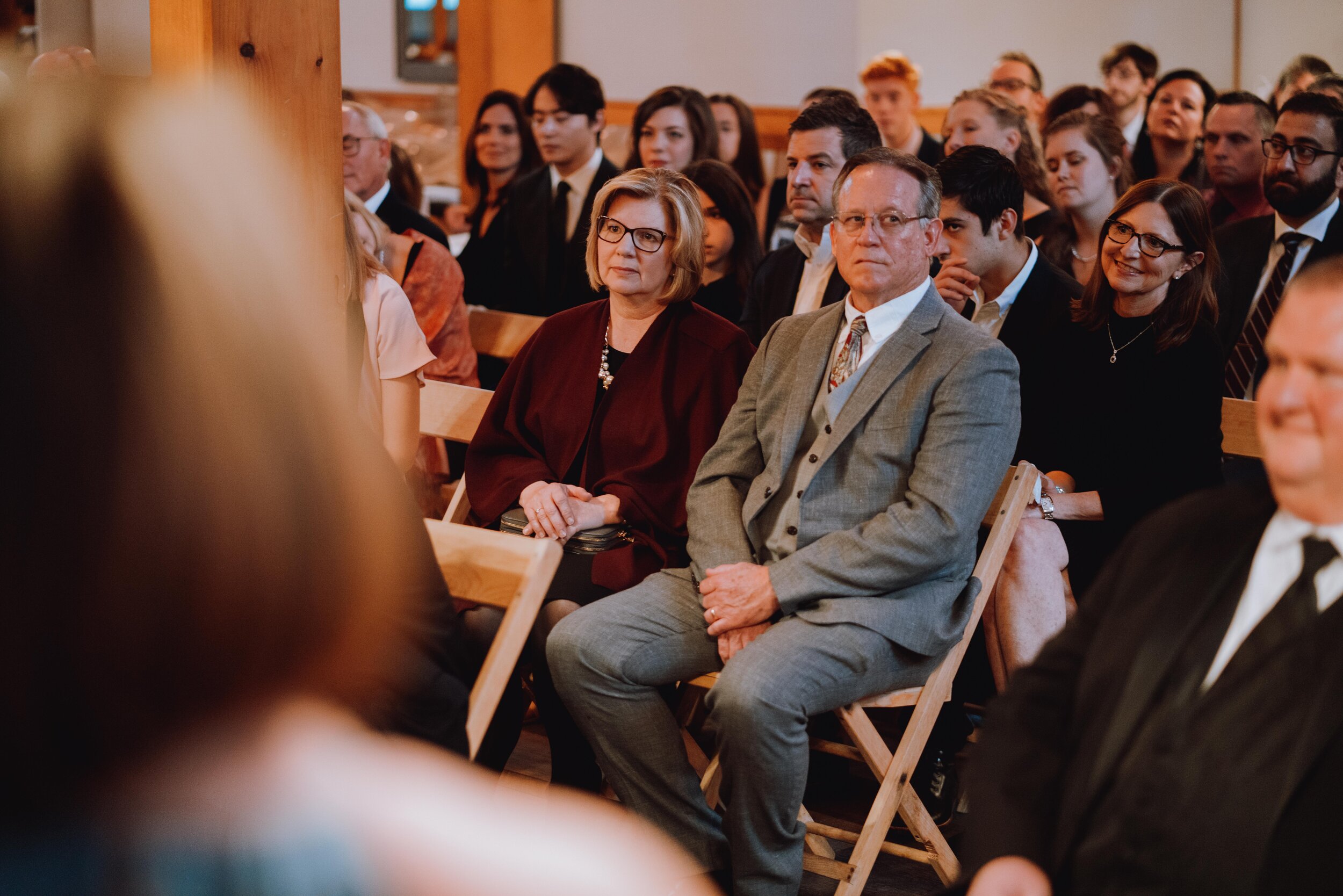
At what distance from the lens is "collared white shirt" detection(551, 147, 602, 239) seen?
4.92 m

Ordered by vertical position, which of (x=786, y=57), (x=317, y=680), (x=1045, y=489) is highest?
(x=786, y=57)

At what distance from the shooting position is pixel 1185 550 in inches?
59.4

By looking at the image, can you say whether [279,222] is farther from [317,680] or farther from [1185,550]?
[1185,550]

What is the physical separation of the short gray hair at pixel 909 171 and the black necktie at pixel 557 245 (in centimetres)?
210

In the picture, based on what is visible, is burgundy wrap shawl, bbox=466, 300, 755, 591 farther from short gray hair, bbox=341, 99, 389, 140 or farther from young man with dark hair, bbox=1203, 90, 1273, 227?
young man with dark hair, bbox=1203, 90, 1273, 227

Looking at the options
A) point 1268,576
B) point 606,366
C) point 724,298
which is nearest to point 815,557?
point 606,366

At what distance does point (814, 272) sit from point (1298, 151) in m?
1.55

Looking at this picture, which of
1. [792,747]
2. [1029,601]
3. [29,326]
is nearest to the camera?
[29,326]

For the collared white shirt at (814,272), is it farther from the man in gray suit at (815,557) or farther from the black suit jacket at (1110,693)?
the black suit jacket at (1110,693)

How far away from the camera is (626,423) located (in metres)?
3.09

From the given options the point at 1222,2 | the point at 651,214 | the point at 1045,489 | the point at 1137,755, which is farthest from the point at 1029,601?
the point at 1222,2

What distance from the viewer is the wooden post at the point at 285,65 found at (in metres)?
2.32

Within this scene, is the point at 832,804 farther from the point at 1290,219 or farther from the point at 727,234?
the point at 1290,219

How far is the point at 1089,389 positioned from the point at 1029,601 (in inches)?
24.5
